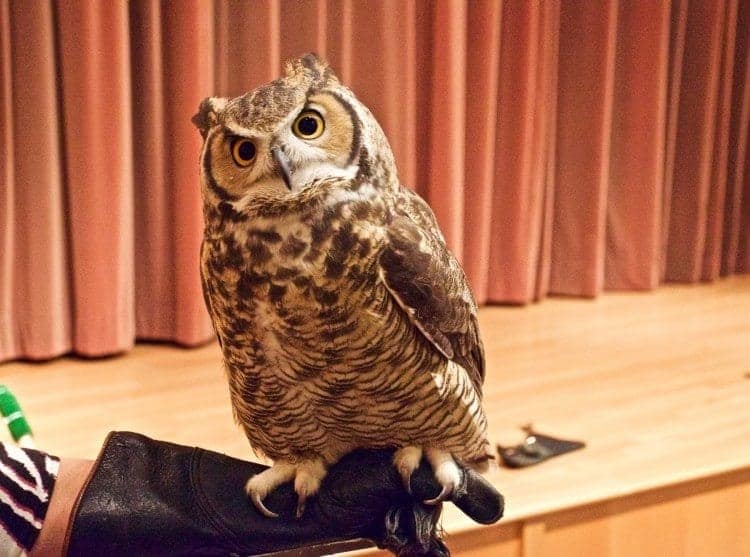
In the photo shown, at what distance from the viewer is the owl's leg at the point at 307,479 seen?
3.24ft

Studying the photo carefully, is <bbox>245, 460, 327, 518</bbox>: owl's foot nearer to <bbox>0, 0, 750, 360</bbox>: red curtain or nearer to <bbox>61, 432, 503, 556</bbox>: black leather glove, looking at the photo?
<bbox>61, 432, 503, 556</bbox>: black leather glove

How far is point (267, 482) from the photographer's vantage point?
100 centimetres

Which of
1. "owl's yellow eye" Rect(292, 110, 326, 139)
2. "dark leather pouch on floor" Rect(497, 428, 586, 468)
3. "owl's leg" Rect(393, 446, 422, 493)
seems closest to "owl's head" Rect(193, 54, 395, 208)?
"owl's yellow eye" Rect(292, 110, 326, 139)

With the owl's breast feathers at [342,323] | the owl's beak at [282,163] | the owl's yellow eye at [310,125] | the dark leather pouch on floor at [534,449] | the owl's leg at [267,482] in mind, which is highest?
the owl's yellow eye at [310,125]

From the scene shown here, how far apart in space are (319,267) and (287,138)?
0.12m

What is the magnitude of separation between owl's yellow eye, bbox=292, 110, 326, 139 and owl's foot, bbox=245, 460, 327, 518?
0.39 meters

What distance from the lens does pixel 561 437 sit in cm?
189

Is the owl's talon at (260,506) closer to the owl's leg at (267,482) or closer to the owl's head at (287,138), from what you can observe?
the owl's leg at (267,482)

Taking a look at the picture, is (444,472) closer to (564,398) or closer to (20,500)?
(20,500)

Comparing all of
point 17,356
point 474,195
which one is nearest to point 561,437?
point 474,195

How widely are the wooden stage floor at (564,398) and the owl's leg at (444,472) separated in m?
0.51

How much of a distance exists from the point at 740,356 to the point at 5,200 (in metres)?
2.04

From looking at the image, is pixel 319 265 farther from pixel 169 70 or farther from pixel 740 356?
pixel 740 356

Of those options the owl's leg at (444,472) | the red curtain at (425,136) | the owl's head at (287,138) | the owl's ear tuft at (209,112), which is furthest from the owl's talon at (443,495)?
the red curtain at (425,136)
